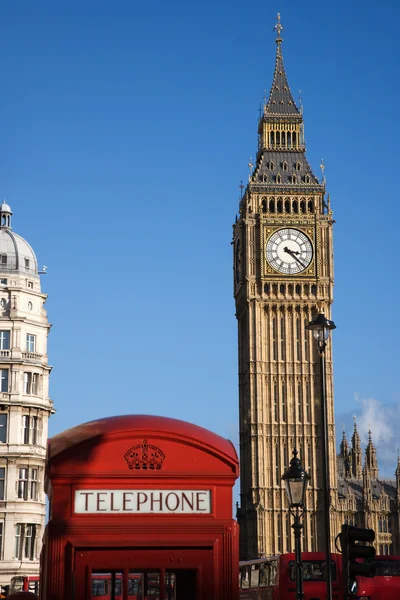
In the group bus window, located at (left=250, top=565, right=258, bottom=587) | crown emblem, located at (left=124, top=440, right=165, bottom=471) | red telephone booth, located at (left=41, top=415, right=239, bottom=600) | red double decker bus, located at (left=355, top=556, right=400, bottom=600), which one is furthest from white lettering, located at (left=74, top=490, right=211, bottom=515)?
red double decker bus, located at (left=355, top=556, right=400, bottom=600)

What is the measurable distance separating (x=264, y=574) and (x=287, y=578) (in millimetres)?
1913

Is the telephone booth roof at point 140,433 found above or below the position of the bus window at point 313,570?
above

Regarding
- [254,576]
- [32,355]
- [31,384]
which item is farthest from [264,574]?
[32,355]

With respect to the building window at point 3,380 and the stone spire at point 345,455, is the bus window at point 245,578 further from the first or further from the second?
the stone spire at point 345,455

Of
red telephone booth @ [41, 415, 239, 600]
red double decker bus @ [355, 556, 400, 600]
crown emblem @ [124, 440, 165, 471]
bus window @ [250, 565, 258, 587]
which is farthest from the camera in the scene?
bus window @ [250, 565, 258, 587]

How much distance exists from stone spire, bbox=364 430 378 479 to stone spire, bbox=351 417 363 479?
2.25 feet

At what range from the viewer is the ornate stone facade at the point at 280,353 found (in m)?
75.3

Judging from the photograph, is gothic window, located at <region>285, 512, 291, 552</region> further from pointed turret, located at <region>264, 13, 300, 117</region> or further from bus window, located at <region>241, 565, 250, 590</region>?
bus window, located at <region>241, 565, 250, 590</region>

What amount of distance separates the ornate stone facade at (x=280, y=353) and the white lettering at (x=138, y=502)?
205 ft

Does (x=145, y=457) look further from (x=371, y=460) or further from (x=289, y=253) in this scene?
(x=371, y=460)

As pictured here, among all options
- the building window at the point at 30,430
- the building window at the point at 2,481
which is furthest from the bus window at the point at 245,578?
the building window at the point at 30,430

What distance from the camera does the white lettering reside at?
12.8 meters

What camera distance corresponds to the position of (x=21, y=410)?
39.3 meters

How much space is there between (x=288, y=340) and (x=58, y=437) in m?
65.5
